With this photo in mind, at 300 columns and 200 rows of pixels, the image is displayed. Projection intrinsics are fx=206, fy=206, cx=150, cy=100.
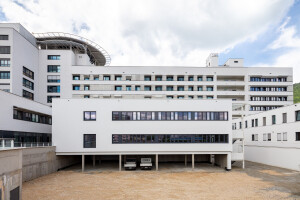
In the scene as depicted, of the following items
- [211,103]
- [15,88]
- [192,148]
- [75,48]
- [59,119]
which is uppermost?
[75,48]

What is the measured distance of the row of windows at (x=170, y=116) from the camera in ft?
89.9

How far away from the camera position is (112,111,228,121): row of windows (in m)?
27.4

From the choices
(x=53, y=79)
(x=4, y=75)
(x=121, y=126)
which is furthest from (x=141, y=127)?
(x=4, y=75)

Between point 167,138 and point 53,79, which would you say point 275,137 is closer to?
point 167,138

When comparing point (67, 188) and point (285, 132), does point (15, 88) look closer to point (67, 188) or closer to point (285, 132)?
point (67, 188)

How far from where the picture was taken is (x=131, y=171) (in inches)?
1055

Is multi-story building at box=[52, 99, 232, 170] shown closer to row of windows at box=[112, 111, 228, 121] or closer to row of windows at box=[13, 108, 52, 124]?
row of windows at box=[112, 111, 228, 121]

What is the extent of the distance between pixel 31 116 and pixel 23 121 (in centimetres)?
228

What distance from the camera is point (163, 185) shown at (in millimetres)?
19781

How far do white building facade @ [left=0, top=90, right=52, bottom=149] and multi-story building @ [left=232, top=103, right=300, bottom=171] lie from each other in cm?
2784

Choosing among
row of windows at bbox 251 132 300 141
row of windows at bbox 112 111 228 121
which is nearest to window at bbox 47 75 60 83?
row of windows at bbox 112 111 228 121

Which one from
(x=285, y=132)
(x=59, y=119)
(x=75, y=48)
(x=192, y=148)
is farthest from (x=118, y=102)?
(x=75, y=48)

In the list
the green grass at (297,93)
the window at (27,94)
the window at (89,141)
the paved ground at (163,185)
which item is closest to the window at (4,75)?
the window at (27,94)

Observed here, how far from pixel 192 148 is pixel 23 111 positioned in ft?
74.0
